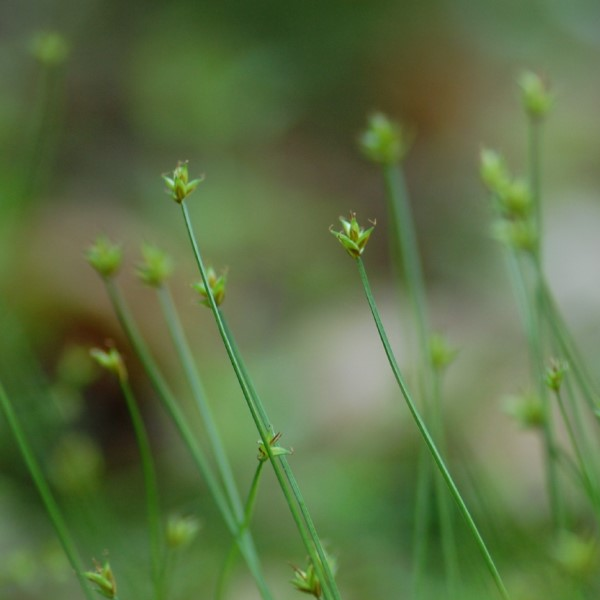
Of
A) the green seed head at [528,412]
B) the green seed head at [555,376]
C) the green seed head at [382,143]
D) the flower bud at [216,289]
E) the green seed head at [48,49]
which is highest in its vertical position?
the green seed head at [48,49]

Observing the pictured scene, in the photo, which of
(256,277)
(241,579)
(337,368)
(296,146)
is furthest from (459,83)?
(241,579)

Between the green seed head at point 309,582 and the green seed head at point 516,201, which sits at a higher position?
the green seed head at point 516,201

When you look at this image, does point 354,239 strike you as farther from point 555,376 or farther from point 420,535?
point 420,535

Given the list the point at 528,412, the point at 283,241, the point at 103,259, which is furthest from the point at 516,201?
the point at 283,241

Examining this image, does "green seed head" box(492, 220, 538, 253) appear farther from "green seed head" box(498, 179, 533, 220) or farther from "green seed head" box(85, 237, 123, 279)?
"green seed head" box(85, 237, 123, 279)

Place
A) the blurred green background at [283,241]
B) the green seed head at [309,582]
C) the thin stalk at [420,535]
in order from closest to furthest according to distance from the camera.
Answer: the green seed head at [309,582] < the thin stalk at [420,535] < the blurred green background at [283,241]

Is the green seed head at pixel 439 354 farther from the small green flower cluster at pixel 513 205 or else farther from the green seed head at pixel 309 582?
the green seed head at pixel 309 582

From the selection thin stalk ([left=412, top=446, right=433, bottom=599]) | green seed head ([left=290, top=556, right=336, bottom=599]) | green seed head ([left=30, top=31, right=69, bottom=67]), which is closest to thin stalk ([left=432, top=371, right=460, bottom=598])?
thin stalk ([left=412, top=446, right=433, bottom=599])

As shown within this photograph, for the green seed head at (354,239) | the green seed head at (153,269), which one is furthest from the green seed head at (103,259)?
the green seed head at (354,239)

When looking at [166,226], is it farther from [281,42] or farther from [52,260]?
[281,42]
